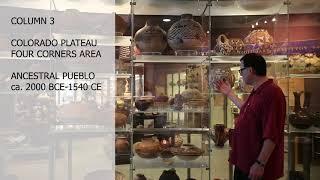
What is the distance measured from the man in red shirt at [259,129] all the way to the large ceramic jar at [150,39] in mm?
809

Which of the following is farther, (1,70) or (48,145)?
(48,145)

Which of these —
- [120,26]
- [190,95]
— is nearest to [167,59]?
[190,95]

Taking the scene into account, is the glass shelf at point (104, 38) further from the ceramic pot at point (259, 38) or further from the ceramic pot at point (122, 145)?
the ceramic pot at point (259, 38)

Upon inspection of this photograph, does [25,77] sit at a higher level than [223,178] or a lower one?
higher

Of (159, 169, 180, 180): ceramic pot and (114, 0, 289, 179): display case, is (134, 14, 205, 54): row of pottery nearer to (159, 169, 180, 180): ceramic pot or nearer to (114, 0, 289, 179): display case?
(114, 0, 289, 179): display case

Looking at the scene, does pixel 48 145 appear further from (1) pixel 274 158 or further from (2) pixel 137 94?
(1) pixel 274 158

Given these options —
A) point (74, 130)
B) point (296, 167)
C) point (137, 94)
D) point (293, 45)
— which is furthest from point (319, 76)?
point (74, 130)

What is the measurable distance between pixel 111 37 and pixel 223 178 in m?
1.54

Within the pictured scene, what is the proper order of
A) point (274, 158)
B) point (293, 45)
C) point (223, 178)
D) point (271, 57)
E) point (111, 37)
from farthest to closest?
point (293, 45) < point (223, 178) < point (271, 57) < point (111, 37) < point (274, 158)

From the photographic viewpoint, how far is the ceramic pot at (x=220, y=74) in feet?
9.79

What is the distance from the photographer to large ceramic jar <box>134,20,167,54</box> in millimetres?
2934

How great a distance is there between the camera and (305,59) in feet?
11.0

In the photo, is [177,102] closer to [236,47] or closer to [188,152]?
[188,152]

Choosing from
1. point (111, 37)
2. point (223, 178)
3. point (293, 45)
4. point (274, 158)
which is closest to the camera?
point (274, 158)
